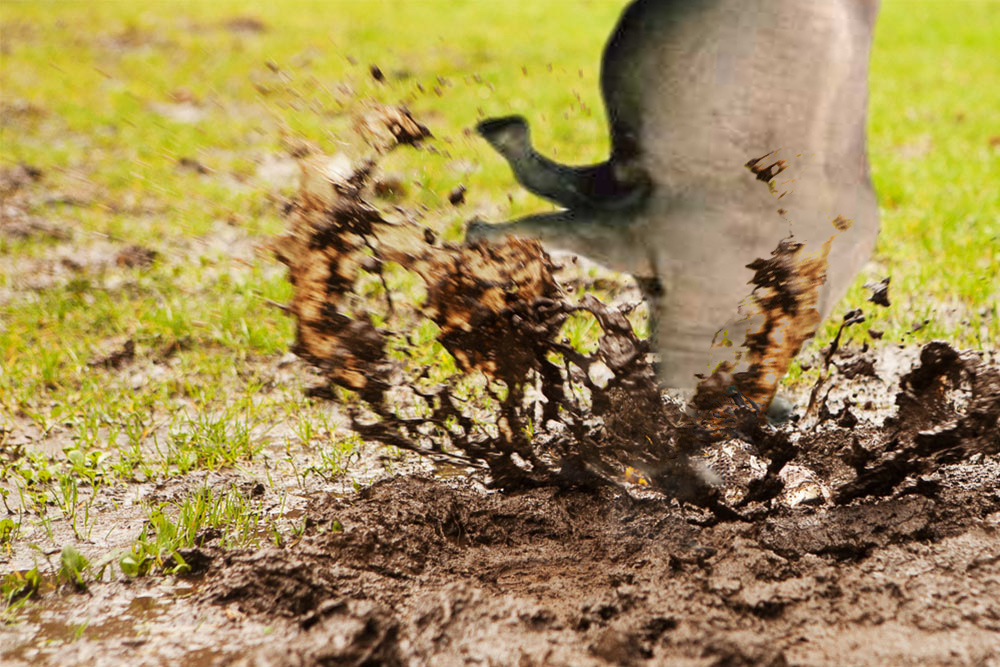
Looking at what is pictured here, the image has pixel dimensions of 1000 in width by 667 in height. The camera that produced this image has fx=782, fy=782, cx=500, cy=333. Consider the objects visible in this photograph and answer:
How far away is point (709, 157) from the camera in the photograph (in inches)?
73.3

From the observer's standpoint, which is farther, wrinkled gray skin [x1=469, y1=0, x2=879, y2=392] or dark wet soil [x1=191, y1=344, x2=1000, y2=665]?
wrinkled gray skin [x1=469, y1=0, x2=879, y2=392]

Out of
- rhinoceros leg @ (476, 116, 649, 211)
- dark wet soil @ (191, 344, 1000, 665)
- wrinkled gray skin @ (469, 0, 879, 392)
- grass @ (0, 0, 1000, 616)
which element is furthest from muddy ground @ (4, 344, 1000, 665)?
rhinoceros leg @ (476, 116, 649, 211)

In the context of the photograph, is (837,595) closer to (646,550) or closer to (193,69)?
(646,550)

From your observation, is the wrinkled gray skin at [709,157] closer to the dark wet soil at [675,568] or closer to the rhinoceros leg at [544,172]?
the rhinoceros leg at [544,172]

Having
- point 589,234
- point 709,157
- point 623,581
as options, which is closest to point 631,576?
point 623,581

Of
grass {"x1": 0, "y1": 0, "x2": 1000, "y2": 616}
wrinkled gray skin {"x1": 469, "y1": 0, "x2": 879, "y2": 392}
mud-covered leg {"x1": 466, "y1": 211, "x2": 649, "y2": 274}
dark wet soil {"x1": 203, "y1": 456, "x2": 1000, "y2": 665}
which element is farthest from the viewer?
grass {"x1": 0, "y1": 0, "x2": 1000, "y2": 616}

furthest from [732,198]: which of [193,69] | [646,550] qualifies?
[193,69]

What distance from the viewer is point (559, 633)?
1592 mm

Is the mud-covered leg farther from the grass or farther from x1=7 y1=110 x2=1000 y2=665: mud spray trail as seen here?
the grass

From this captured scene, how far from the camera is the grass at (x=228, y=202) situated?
2.41 metres

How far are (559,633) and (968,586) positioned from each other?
0.87 metres

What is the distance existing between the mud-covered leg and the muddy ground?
1.94ft

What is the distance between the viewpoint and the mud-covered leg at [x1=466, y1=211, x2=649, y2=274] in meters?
1.97

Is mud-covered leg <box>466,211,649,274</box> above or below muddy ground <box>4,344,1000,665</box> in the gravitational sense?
above
